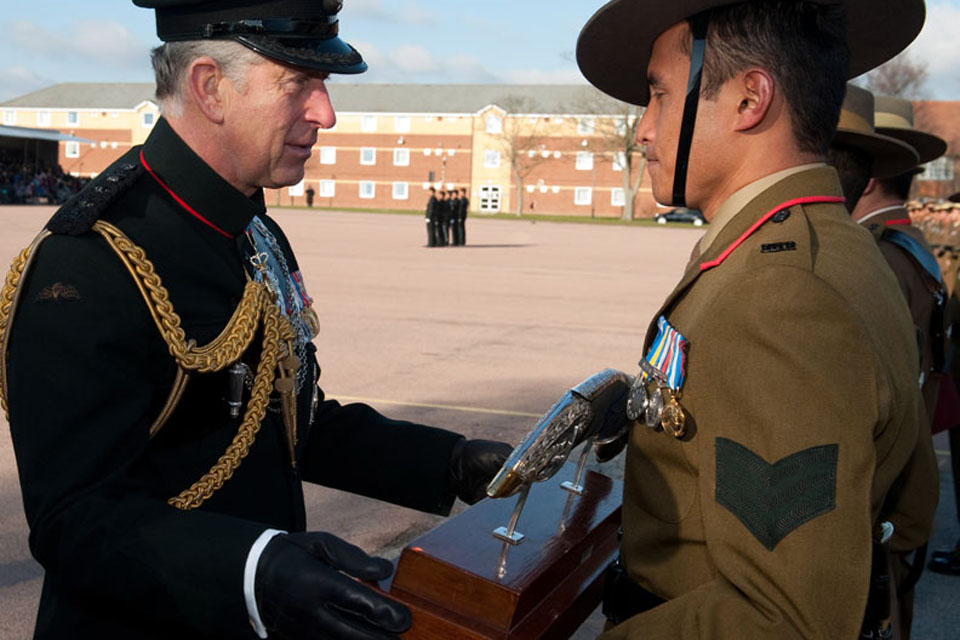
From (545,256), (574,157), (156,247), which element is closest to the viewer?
(156,247)

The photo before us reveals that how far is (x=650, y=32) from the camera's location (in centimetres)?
194

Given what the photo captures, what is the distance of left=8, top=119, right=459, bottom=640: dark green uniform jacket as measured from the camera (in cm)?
157

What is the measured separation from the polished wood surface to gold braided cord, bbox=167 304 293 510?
19.4 inches

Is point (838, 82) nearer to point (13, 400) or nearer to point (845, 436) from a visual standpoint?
point (845, 436)

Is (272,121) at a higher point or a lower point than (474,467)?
higher

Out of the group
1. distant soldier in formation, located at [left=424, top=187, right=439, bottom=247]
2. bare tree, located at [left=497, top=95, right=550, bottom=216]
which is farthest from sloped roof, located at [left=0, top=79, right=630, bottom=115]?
distant soldier in formation, located at [left=424, top=187, right=439, bottom=247]

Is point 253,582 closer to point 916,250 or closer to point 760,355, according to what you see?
point 760,355

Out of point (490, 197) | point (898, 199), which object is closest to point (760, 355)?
point (898, 199)

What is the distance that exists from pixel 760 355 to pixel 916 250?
332cm

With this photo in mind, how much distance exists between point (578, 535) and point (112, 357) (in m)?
0.91

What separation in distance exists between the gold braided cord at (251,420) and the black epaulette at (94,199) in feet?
1.30

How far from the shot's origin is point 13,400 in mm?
1655

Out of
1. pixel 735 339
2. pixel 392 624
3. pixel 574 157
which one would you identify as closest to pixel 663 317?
pixel 735 339

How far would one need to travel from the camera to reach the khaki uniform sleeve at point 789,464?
4.41ft
